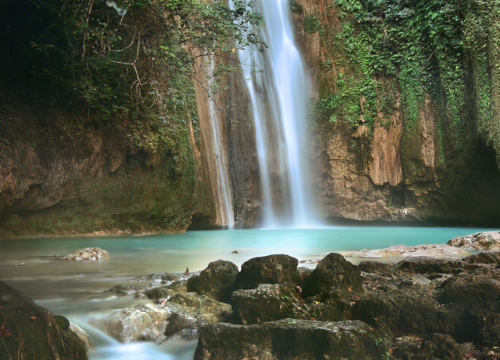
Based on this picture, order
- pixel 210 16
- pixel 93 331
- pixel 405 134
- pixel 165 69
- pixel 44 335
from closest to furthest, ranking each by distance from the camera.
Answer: pixel 44 335
pixel 93 331
pixel 210 16
pixel 165 69
pixel 405 134

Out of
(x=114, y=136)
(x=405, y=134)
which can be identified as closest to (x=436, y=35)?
(x=405, y=134)

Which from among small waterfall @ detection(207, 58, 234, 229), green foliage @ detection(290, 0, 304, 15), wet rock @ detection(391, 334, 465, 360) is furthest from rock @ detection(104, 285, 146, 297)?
green foliage @ detection(290, 0, 304, 15)

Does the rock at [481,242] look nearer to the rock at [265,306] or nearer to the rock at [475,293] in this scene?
the rock at [475,293]

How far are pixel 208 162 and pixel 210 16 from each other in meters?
6.91

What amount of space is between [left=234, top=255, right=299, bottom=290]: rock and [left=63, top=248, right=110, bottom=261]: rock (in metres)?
3.66

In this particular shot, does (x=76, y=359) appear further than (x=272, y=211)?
No

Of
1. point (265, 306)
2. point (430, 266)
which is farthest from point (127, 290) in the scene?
point (430, 266)

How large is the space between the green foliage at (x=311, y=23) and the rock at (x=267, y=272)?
663 inches

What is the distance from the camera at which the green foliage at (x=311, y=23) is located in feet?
59.0

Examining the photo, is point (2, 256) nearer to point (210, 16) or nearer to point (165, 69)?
point (165, 69)

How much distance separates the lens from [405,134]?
15922 mm

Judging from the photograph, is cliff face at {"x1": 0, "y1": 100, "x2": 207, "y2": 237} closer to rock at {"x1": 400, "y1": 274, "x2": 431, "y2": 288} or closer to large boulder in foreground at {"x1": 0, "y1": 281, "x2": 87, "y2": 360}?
large boulder in foreground at {"x1": 0, "y1": 281, "x2": 87, "y2": 360}

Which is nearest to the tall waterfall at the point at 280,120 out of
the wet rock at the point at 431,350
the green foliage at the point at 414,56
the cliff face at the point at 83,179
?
the green foliage at the point at 414,56

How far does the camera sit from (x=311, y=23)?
18.2 metres
